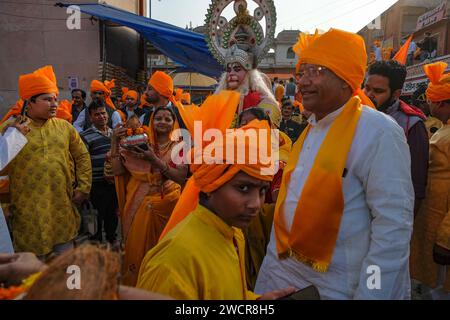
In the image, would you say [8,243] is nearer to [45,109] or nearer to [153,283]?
[45,109]

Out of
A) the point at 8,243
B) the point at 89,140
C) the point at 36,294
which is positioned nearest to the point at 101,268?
the point at 36,294

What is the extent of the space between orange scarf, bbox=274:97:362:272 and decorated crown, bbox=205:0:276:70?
2.04m

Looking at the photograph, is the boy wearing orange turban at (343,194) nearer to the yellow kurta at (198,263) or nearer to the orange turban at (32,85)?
the yellow kurta at (198,263)

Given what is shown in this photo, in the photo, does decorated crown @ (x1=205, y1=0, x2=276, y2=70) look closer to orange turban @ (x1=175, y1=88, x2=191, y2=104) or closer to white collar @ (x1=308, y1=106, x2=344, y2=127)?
white collar @ (x1=308, y1=106, x2=344, y2=127)

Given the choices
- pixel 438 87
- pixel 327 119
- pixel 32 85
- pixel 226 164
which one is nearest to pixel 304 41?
pixel 327 119

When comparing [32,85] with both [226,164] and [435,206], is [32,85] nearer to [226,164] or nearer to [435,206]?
[226,164]

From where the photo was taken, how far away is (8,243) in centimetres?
288

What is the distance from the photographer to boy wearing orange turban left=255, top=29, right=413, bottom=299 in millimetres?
1824

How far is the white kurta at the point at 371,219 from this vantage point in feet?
5.96

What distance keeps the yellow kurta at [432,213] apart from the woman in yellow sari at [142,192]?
216 cm

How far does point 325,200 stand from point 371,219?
0.83ft

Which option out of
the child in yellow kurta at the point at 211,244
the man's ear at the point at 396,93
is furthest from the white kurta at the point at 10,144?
the man's ear at the point at 396,93

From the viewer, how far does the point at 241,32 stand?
162 inches

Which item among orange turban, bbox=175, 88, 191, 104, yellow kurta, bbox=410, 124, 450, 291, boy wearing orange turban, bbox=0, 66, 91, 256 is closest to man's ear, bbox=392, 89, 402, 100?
yellow kurta, bbox=410, 124, 450, 291
